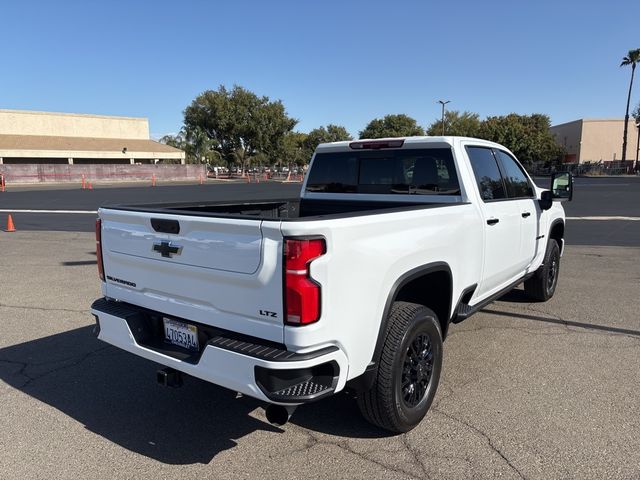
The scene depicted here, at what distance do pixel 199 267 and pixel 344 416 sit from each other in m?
1.57

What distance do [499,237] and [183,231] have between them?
2788mm

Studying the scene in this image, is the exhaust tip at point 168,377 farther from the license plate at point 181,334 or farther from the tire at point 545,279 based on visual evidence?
the tire at point 545,279

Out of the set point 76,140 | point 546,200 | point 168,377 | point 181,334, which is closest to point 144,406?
point 168,377

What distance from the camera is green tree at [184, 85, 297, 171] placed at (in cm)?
6131

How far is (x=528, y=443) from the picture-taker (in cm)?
303

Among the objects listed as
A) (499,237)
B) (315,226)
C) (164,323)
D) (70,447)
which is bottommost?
(70,447)

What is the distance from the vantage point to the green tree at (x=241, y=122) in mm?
61312

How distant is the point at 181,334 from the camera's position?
297 centimetres

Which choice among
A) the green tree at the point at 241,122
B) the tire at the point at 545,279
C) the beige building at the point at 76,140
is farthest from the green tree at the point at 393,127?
the tire at the point at 545,279

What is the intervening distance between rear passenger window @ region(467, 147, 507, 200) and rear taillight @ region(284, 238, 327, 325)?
229 centimetres

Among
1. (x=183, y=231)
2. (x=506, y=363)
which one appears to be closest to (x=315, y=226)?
(x=183, y=231)

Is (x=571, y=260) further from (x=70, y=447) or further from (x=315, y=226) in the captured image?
(x=70, y=447)

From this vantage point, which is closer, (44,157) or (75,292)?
(75,292)

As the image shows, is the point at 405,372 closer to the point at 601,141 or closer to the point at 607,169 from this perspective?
the point at 607,169
